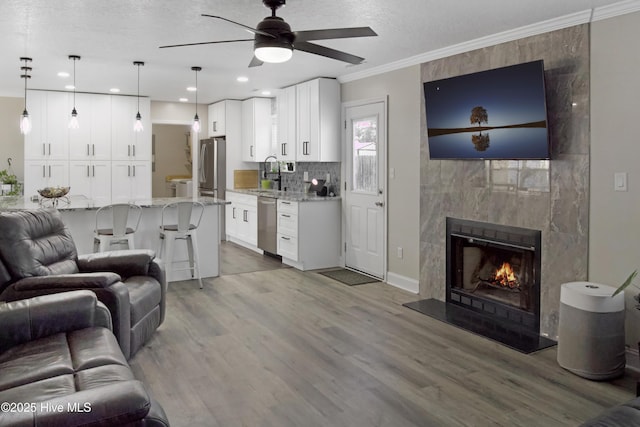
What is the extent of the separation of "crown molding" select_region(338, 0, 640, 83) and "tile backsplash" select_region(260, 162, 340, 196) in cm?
148

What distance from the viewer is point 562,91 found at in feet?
12.7

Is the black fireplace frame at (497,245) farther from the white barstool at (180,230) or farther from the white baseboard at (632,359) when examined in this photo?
the white barstool at (180,230)

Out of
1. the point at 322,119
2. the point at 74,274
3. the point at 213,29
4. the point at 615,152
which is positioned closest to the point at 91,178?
the point at 322,119

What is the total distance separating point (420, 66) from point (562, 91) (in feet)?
5.57

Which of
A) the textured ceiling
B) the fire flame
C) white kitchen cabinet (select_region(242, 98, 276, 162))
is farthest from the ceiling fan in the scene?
white kitchen cabinet (select_region(242, 98, 276, 162))

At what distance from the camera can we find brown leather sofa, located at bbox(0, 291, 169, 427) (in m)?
1.66

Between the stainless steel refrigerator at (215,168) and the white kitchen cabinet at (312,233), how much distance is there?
7.44 feet

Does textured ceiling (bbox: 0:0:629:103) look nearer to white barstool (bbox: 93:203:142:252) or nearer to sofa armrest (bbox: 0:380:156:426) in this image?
white barstool (bbox: 93:203:142:252)

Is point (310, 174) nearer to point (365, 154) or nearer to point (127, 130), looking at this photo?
point (365, 154)

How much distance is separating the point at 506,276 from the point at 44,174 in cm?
687

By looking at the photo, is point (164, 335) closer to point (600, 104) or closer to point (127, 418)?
point (127, 418)

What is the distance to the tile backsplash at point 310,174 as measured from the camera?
6818mm

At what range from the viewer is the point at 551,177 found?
3947mm

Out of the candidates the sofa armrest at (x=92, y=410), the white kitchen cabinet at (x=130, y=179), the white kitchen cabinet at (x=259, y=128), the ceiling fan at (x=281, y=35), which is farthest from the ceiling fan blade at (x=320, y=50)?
the white kitchen cabinet at (x=130, y=179)
